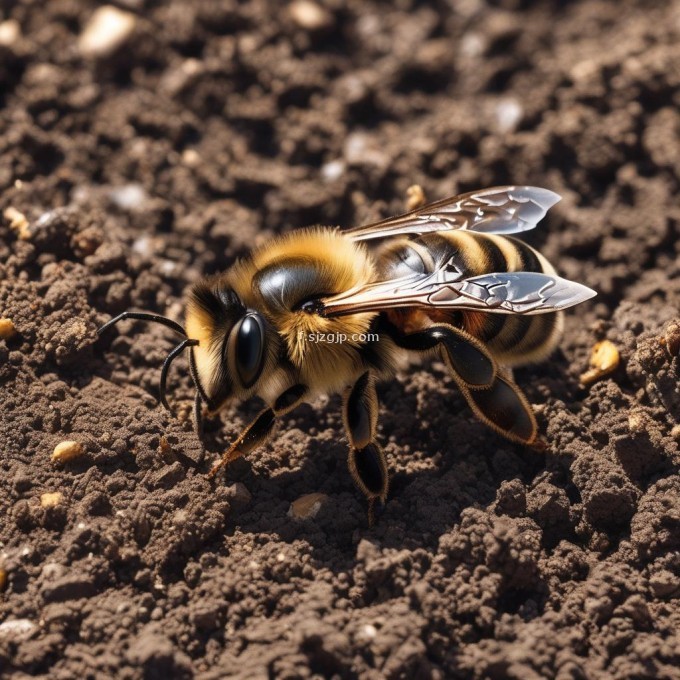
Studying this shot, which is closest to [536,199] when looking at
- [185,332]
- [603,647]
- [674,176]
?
[674,176]

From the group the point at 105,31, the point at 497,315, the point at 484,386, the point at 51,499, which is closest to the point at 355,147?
the point at 105,31

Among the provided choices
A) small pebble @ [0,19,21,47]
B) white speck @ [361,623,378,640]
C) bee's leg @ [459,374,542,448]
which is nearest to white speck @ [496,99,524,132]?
bee's leg @ [459,374,542,448]

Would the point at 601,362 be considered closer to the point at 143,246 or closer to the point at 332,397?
the point at 332,397

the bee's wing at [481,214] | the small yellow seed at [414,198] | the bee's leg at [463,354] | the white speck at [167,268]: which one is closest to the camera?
the bee's leg at [463,354]

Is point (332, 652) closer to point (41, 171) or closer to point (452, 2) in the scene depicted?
point (41, 171)

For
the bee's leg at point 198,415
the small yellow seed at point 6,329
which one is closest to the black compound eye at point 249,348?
the bee's leg at point 198,415

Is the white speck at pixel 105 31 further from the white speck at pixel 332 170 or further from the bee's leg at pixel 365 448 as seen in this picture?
the bee's leg at pixel 365 448
